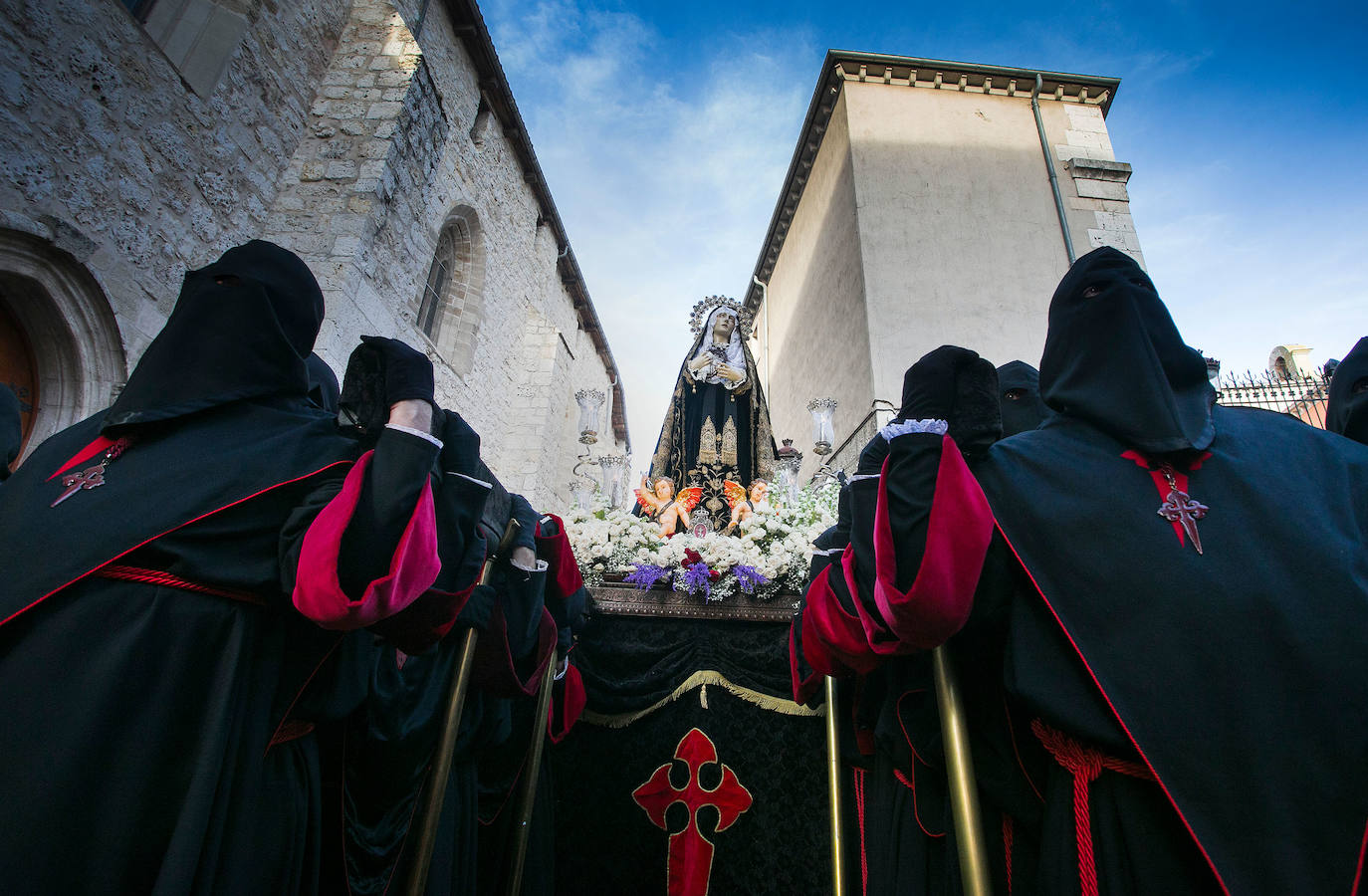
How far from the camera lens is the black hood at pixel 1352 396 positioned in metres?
1.76

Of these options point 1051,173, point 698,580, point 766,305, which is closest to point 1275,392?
point 1051,173

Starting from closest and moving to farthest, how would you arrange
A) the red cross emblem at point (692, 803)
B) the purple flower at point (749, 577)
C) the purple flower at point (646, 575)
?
the red cross emblem at point (692, 803)
the purple flower at point (749, 577)
the purple flower at point (646, 575)

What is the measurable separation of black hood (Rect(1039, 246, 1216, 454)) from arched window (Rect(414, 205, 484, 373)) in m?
9.09

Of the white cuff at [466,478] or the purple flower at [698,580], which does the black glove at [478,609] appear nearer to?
the white cuff at [466,478]

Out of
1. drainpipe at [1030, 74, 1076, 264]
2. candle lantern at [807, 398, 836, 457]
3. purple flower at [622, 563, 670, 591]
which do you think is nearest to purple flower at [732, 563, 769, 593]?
purple flower at [622, 563, 670, 591]

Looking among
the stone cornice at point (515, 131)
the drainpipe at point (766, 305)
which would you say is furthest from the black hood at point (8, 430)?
the drainpipe at point (766, 305)

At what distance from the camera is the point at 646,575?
3.37m

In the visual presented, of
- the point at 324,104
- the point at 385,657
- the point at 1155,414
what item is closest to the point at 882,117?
the point at 324,104

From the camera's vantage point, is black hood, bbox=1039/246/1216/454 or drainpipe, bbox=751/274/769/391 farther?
drainpipe, bbox=751/274/769/391

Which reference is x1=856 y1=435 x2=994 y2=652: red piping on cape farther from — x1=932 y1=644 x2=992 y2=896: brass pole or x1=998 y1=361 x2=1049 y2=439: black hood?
x1=998 y1=361 x2=1049 y2=439: black hood

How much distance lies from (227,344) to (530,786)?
80.7 inches

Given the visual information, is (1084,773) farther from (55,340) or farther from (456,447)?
(55,340)

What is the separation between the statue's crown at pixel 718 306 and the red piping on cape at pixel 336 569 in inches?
199

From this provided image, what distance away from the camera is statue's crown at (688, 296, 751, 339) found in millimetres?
6266
